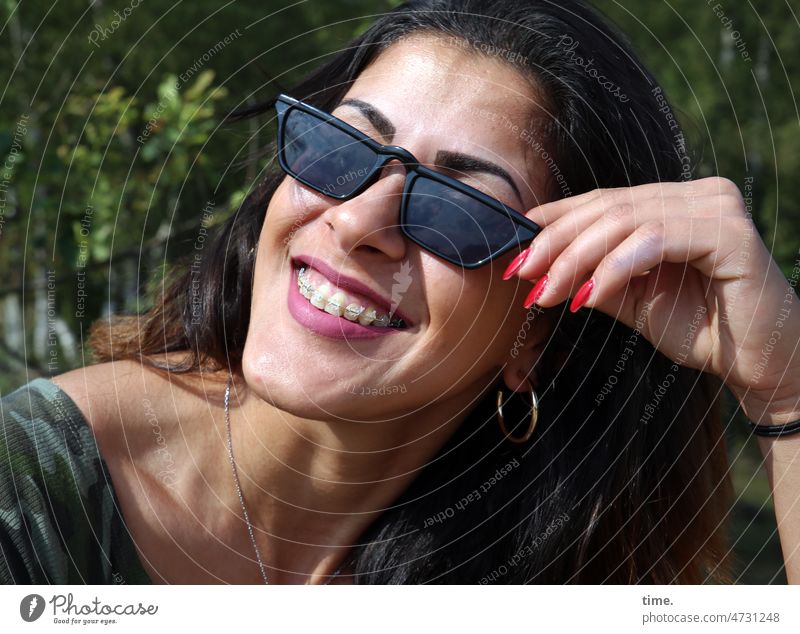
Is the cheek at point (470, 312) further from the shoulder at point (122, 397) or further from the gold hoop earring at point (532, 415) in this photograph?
the shoulder at point (122, 397)

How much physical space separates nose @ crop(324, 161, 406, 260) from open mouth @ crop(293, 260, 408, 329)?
85 millimetres

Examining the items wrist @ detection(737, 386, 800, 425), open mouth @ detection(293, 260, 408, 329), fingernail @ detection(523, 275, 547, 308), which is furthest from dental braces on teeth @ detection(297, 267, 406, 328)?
wrist @ detection(737, 386, 800, 425)

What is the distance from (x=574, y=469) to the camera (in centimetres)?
230

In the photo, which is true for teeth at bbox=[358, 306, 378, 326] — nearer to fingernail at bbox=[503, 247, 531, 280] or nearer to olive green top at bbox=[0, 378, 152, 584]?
fingernail at bbox=[503, 247, 531, 280]

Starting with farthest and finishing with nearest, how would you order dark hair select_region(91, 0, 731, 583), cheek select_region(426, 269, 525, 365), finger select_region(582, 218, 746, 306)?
1. dark hair select_region(91, 0, 731, 583)
2. cheek select_region(426, 269, 525, 365)
3. finger select_region(582, 218, 746, 306)

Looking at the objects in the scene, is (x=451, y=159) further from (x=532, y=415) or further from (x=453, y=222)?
(x=532, y=415)

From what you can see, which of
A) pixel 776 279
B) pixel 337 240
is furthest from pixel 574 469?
pixel 337 240

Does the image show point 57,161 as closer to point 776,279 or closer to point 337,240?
point 337,240

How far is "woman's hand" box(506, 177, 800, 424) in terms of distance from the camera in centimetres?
182

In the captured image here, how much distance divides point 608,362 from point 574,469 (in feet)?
0.92

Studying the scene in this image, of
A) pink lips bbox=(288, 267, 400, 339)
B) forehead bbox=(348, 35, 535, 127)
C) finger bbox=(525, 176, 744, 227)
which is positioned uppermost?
forehead bbox=(348, 35, 535, 127)

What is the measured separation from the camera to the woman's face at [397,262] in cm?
189

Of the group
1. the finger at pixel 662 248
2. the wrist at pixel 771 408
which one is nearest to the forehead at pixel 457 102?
the finger at pixel 662 248

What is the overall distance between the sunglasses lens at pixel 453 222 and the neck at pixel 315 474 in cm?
50
